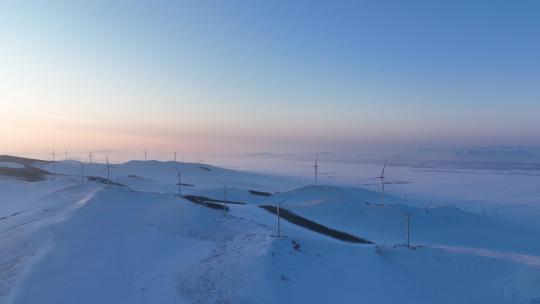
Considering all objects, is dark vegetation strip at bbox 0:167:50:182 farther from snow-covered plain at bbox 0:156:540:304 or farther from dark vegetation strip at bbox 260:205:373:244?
dark vegetation strip at bbox 260:205:373:244

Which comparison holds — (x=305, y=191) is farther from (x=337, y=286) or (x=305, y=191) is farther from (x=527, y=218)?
(x=337, y=286)

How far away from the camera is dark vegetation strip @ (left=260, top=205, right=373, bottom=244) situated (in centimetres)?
4972

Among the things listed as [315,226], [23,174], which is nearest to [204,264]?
[315,226]

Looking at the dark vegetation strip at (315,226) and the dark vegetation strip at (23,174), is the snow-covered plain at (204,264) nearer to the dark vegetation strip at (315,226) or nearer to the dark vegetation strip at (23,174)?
the dark vegetation strip at (315,226)

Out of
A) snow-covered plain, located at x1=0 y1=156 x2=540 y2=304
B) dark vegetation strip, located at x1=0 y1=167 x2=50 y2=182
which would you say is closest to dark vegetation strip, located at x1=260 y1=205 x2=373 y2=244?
snow-covered plain, located at x1=0 y1=156 x2=540 y2=304

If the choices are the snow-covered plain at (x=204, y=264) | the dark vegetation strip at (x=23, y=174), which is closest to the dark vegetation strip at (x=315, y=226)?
the snow-covered plain at (x=204, y=264)

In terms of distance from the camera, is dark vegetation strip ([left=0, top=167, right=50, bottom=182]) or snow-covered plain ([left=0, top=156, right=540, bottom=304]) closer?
snow-covered plain ([left=0, top=156, right=540, bottom=304])

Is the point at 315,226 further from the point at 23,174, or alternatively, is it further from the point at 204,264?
the point at 23,174

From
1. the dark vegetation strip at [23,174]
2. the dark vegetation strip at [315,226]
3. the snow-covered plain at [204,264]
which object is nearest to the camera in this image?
the snow-covered plain at [204,264]

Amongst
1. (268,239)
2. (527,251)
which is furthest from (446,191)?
(268,239)

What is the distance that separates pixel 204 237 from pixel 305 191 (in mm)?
53466

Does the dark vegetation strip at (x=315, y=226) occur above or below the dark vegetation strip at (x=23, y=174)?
below

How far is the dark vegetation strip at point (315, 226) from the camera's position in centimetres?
4972

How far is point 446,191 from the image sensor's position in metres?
115
